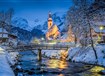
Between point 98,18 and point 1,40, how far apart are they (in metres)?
64.8

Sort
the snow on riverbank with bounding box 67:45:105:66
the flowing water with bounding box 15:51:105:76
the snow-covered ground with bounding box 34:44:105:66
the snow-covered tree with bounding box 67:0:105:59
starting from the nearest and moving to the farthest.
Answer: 1. the flowing water with bounding box 15:51:105:76
2. the snow-covered ground with bounding box 34:44:105:66
3. the snow on riverbank with bounding box 67:45:105:66
4. the snow-covered tree with bounding box 67:0:105:59

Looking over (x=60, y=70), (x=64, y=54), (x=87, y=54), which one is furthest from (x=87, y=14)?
(x=64, y=54)

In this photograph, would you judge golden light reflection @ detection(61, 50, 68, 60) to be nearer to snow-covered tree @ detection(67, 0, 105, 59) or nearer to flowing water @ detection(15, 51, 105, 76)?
snow-covered tree @ detection(67, 0, 105, 59)

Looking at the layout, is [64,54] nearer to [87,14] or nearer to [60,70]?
[87,14]

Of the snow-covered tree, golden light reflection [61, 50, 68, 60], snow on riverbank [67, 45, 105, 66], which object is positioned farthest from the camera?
golden light reflection [61, 50, 68, 60]

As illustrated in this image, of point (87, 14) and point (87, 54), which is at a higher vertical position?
point (87, 14)

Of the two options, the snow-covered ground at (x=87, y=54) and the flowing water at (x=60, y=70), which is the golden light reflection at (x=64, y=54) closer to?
the snow-covered ground at (x=87, y=54)

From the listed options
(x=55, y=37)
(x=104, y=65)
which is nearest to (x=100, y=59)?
(x=104, y=65)

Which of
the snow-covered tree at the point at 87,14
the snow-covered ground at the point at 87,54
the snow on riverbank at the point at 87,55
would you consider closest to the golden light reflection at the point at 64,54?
the snow-covered ground at the point at 87,54

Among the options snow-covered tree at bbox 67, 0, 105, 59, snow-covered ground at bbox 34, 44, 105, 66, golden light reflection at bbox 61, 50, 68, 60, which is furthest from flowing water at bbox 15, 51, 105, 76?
golden light reflection at bbox 61, 50, 68, 60

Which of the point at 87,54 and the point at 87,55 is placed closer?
the point at 87,55

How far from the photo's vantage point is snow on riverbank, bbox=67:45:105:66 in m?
61.8

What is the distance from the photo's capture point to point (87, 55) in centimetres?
6831

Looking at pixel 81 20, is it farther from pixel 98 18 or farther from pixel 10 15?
pixel 10 15
